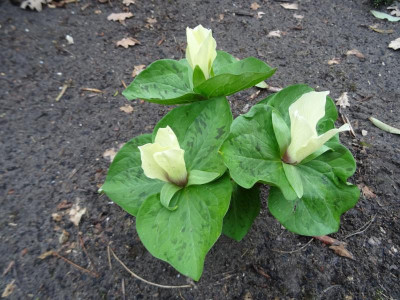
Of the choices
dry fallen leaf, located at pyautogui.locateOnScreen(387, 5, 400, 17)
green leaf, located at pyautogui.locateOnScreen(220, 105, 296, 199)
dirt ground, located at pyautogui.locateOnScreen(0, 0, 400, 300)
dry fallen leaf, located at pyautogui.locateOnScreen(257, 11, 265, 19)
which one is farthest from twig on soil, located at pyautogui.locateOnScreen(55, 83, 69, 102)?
dry fallen leaf, located at pyautogui.locateOnScreen(387, 5, 400, 17)

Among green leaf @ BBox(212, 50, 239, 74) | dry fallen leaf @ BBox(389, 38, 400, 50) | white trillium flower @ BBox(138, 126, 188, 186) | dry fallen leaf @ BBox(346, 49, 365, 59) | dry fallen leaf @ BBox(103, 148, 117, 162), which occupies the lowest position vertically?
dry fallen leaf @ BBox(103, 148, 117, 162)

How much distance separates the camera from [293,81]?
2277mm

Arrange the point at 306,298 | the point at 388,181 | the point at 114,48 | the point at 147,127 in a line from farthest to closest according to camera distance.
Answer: the point at 114,48 → the point at 147,127 → the point at 388,181 → the point at 306,298

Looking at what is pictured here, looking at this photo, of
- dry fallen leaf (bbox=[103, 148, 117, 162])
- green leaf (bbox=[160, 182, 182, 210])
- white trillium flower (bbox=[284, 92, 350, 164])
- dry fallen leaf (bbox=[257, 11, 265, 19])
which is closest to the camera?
white trillium flower (bbox=[284, 92, 350, 164])

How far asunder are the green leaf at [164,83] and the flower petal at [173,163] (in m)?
0.29

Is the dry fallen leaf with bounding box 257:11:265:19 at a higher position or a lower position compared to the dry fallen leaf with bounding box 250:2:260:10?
lower

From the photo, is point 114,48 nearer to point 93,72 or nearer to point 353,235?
point 93,72

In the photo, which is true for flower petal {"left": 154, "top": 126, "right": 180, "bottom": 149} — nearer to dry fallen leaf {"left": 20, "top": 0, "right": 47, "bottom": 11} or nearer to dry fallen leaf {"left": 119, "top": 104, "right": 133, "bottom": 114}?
dry fallen leaf {"left": 119, "top": 104, "right": 133, "bottom": 114}

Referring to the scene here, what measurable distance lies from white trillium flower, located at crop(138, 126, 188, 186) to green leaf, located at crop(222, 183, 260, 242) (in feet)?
1.08

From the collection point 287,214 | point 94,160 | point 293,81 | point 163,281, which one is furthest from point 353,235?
point 94,160

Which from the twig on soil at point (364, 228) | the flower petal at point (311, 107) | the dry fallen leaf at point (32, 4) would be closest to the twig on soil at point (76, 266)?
the flower petal at point (311, 107)

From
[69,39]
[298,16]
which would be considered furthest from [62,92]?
[298,16]

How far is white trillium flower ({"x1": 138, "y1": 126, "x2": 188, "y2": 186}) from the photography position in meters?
0.92

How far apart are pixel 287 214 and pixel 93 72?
6.16 feet
